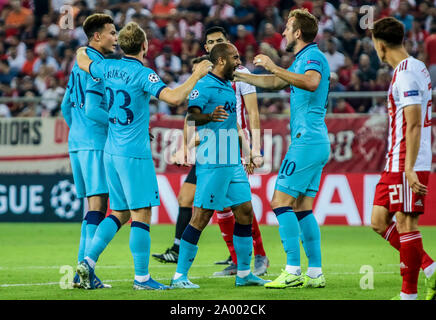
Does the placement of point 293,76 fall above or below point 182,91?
above

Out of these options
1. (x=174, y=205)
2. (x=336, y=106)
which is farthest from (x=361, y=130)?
(x=174, y=205)

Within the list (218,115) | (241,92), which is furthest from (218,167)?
(241,92)

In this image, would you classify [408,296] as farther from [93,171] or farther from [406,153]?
[93,171]

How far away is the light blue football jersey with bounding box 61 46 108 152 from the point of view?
7.87 meters

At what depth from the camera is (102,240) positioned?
7.49m

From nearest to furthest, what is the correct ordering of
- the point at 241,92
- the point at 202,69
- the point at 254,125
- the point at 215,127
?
the point at 202,69 < the point at 215,127 < the point at 254,125 < the point at 241,92

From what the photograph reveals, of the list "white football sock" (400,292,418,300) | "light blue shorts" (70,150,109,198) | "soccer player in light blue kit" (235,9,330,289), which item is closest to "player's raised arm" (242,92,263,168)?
"soccer player in light blue kit" (235,9,330,289)

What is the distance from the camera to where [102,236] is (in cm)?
750

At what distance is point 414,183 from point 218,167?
2.14 m

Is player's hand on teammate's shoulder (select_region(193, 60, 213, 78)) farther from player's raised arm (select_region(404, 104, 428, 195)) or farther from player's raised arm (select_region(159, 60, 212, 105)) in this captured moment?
player's raised arm (select_region(404, 104, 428, 195))

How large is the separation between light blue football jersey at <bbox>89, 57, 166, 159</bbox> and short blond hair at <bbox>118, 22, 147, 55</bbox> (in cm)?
11

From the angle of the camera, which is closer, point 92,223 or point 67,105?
point 92,223

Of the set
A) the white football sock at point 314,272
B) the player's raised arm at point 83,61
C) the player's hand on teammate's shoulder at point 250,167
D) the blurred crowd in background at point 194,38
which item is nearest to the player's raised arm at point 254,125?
the player's hand on teammate's shoulder at point 250,167

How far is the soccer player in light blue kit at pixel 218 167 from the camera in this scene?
7602mm
